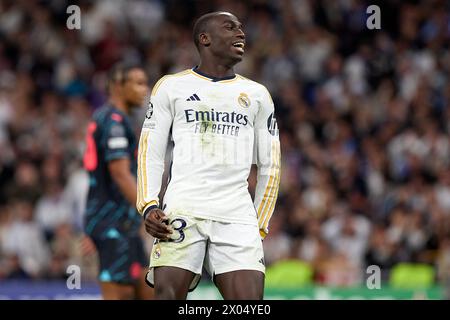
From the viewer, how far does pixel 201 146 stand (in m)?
6.06

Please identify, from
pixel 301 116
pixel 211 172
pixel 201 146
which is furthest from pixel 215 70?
pixel 301 116

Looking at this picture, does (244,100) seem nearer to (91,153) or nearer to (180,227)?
(180,227)

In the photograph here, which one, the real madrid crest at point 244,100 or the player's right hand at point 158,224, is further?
the real madrid crest at point 244,100

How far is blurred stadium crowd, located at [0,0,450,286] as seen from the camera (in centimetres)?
1374

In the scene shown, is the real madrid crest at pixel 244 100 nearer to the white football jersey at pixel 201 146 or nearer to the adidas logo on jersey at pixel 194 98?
the white football jersey at pixel 201 146

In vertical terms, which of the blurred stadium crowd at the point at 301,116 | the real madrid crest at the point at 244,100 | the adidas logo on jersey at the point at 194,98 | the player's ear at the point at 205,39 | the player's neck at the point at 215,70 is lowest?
the blurred stadium crowd at the point at 301,116

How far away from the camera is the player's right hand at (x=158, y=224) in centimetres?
589

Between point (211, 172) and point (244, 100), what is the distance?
0.49m

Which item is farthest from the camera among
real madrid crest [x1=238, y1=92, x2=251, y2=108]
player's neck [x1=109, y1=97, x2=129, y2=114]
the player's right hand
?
player's neck [x1=109, y1=97, x2=129, y2=114]

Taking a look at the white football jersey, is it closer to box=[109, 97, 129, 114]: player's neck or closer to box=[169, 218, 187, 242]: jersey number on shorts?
box=[169, 218, 187, 242]: jersey number on shorts

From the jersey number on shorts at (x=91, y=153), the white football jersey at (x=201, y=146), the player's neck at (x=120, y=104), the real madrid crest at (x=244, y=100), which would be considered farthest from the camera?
the player's neck at (x=120, y=104)

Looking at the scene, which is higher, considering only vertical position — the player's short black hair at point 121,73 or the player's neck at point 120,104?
the player's short black hair at point 121,73

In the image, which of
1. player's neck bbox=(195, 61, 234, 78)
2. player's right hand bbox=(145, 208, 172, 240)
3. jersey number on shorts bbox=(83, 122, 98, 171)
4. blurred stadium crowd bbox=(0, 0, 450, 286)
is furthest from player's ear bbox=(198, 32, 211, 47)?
blurred stadium crowd bbox=(0, 0, 450, 286)

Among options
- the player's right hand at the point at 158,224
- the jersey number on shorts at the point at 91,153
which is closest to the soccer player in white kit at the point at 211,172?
the player's right hand at the point at 158,224
